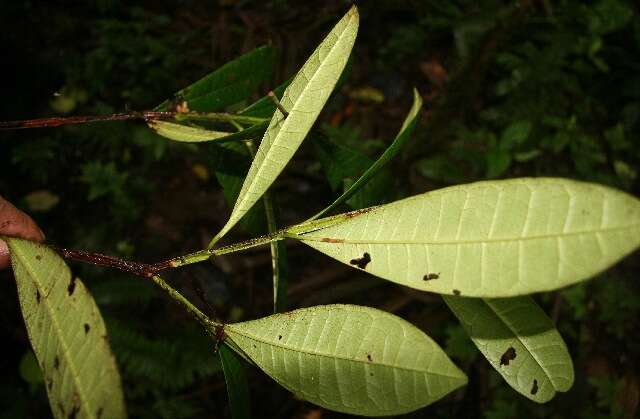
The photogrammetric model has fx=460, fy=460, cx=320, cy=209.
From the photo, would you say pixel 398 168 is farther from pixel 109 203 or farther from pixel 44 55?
pixel 44 55

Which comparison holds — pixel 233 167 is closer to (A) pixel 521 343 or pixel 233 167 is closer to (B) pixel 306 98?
(B) pixel 306 98

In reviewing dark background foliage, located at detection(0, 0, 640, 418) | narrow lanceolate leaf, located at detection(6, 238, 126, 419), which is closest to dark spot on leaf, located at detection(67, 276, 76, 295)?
narrow lanceolate leaf, located at detection(6, 238, 126, 419)

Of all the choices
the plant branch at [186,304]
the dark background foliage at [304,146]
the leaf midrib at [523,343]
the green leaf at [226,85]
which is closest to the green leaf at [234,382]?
the plant branch at [186,304]

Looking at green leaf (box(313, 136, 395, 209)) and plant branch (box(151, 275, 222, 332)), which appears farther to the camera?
green leaf (box(313, 136, 395, 209))

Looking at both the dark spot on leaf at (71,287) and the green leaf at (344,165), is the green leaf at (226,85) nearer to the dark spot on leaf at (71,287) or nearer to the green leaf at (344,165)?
the green leaf at (344,165)

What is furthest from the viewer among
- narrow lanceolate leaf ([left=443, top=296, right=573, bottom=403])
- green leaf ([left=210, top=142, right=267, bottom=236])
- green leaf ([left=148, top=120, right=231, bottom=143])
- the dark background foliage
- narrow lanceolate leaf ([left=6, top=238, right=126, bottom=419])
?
the dark background foliage

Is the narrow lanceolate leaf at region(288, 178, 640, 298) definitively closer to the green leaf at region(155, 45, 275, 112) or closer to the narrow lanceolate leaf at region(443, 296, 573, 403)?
the narrow lanceolate leaf at region(443, 296, 573, 403)

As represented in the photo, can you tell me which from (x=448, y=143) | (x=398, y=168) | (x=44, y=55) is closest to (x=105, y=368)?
(x=398, y=168)
